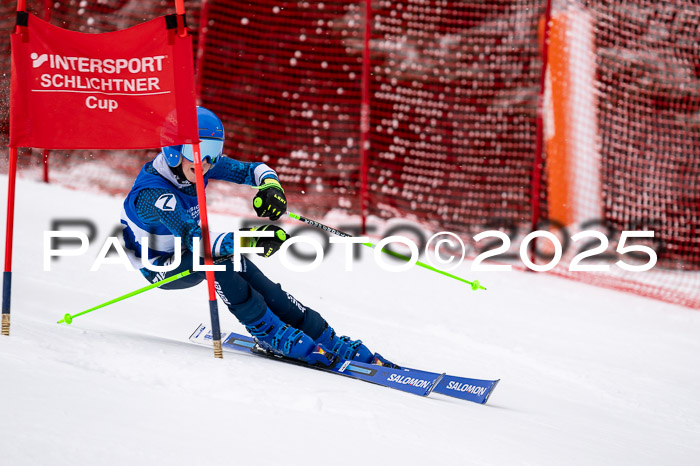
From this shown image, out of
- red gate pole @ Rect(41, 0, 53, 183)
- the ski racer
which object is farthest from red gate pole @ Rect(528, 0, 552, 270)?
red gate pole @ Rect(41, 0, 53, 183)

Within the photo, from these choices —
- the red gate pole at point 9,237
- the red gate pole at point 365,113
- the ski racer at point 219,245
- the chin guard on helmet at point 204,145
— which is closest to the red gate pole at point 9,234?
the red gate pole at point 9,237

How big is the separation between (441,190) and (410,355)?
4.93 metres

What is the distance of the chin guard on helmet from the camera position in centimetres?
345

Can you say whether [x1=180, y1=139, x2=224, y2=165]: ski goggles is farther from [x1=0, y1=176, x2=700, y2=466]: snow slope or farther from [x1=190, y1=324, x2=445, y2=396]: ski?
[x1=190, y1=324, x2=445, y2=396]: ski

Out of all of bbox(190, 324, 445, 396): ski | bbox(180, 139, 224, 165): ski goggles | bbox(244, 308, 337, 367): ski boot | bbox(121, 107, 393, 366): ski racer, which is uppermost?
bbox(180, 139, 224, 165): ski goggles

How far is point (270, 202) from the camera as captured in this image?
11.7 feet

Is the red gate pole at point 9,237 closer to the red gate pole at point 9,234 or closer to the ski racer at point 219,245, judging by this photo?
the red gate pole at point 9,234

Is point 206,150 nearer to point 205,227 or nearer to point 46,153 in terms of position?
point 205,227

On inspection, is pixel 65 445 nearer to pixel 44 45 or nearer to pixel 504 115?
pixel 44 45

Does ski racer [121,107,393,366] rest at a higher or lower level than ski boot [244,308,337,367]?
higher

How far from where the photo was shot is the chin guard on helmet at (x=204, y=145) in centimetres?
345

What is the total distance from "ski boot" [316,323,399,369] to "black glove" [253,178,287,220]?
751 mm

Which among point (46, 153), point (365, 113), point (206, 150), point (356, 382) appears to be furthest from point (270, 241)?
point (46, 153)

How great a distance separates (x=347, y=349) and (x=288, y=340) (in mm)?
393
